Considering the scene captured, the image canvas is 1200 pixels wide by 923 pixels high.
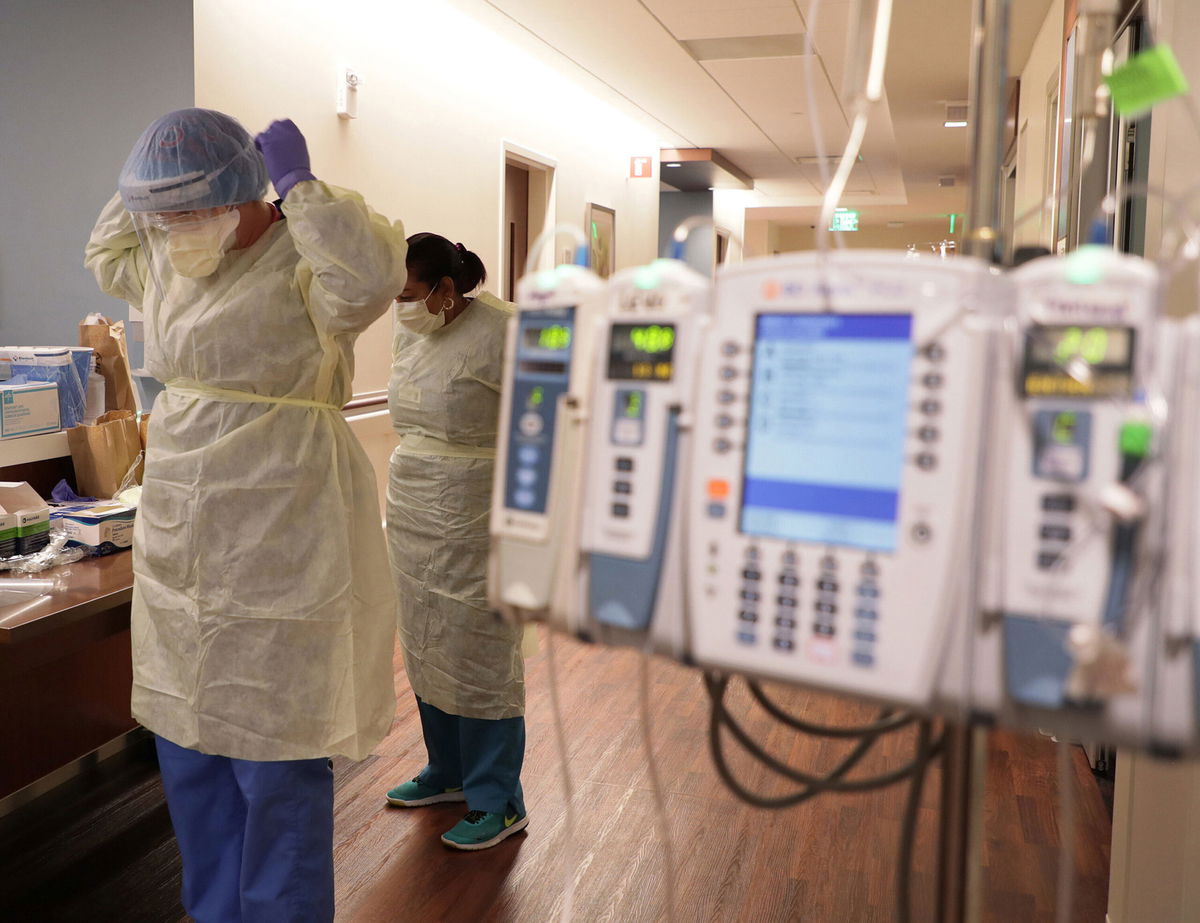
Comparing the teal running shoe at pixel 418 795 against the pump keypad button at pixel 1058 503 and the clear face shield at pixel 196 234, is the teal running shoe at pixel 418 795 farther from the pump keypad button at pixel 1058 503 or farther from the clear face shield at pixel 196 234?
the pump keypad button at pixel 1058 503

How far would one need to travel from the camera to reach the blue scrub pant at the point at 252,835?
176 cm

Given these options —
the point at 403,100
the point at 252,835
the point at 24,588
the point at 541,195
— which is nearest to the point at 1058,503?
the point at 252,835

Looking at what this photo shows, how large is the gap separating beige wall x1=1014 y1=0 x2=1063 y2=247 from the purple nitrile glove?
2602 mm

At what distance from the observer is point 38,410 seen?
240cm

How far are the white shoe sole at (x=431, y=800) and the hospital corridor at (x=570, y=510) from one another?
0.11 ft

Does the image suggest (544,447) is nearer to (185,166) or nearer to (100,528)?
(185,166)

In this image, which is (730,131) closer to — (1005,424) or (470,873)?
(470,873)

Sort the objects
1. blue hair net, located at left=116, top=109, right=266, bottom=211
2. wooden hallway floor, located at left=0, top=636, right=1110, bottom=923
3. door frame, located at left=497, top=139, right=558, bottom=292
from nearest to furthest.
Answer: blue hair net, located at left=116, top=109, right=266, bottom=211, wooden hallway floor, located at left=0, top=636, right=1110, bottom=923, door frame, located at left=497, top=139, right=558, bottom=292

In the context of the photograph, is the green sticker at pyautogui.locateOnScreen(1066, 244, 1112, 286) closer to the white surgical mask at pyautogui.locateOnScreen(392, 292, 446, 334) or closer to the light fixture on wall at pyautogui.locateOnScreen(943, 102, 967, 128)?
the white surgical mask at pyautogui.locateOnScreen(392, 292, 446, 334)

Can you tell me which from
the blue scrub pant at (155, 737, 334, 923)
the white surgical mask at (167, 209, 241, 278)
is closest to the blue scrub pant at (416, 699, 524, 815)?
the blue scrub pant at (155, 737, 334, 923)

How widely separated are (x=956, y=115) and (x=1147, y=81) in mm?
7154

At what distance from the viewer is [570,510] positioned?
82 centimetres

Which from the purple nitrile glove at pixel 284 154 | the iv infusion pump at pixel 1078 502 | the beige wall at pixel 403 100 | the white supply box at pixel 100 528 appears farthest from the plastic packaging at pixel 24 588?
the beige wall at pixel 403 100

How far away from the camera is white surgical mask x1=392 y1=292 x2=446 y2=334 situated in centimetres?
237
